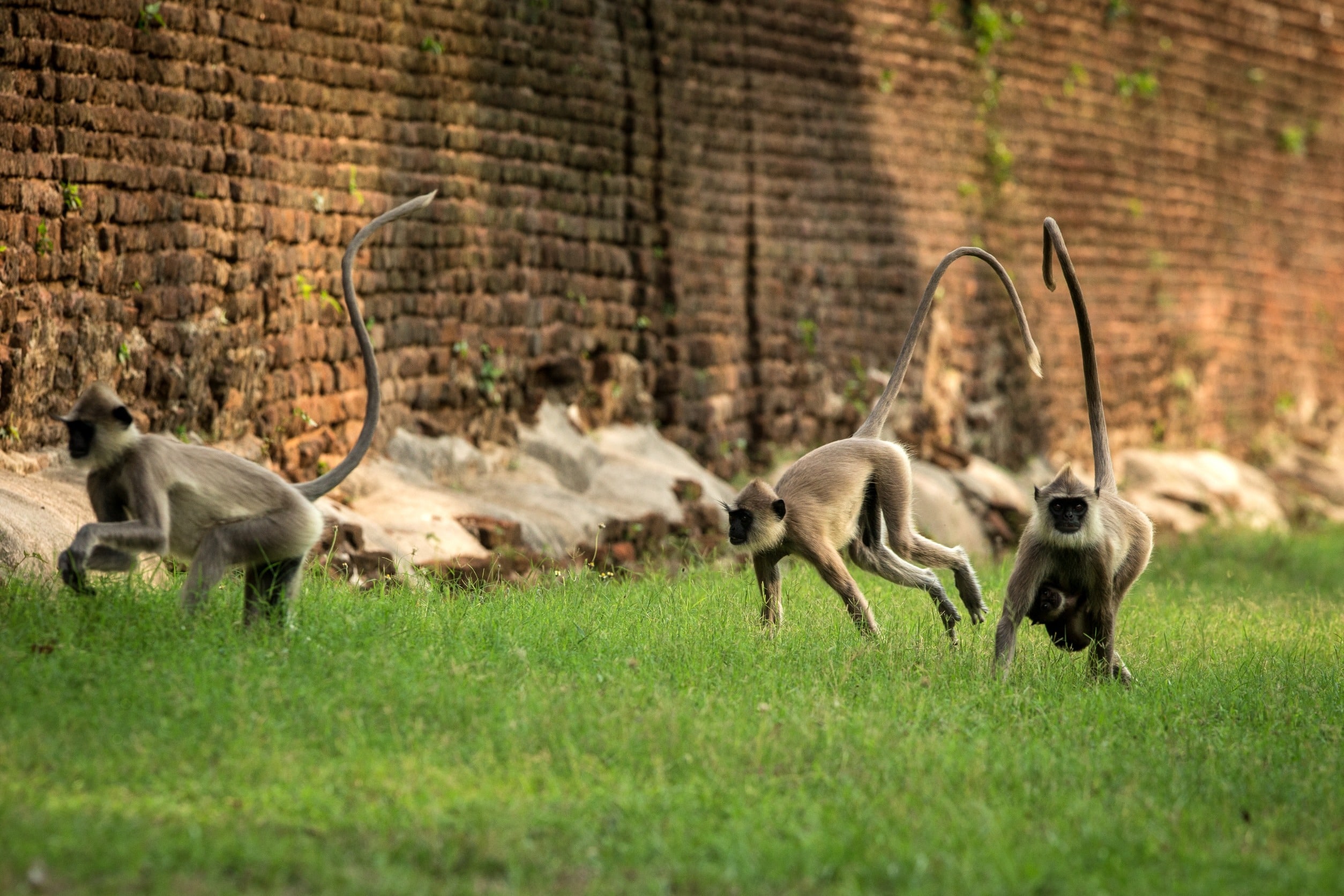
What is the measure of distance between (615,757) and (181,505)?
1.80 m

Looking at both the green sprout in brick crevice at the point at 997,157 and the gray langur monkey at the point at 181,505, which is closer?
the gray langur monkey at the point at 181,505

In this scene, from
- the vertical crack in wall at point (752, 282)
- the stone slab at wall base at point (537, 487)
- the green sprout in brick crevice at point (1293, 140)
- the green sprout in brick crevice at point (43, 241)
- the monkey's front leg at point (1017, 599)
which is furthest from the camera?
the green sprout in brick crevice at point (1293, 140)

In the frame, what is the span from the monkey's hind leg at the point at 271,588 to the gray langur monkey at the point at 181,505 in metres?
0.01

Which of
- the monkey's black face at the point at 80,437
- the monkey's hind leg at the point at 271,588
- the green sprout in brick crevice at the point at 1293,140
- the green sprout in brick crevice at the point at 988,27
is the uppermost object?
the green sprout in brick crevice at the point at 988,27

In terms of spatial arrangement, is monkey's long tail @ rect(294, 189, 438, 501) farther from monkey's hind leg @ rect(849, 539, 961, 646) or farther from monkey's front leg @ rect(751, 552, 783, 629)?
monkey's hind leg @ rect(849, 539, 961, 646)

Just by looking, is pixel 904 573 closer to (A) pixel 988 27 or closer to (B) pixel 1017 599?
(B) pixel 1017 599

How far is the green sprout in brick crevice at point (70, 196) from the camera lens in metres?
7.45

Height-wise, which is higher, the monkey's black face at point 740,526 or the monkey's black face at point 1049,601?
the monkey's black face at point 740,526

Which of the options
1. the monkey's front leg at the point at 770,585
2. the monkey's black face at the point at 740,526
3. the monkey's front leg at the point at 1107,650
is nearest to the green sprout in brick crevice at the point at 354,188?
the monkey's front leg at the point at 770,585

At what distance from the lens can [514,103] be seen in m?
10.8

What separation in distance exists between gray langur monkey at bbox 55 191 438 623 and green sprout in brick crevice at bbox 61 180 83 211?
249cm

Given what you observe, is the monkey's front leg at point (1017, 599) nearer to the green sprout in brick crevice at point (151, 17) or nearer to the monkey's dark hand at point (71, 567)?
the monkey's dark hand at point (71, 567)

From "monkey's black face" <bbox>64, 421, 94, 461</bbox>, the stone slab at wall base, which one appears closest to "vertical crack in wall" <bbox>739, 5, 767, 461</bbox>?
the stone slab at wall base

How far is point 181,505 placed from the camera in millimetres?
5270
